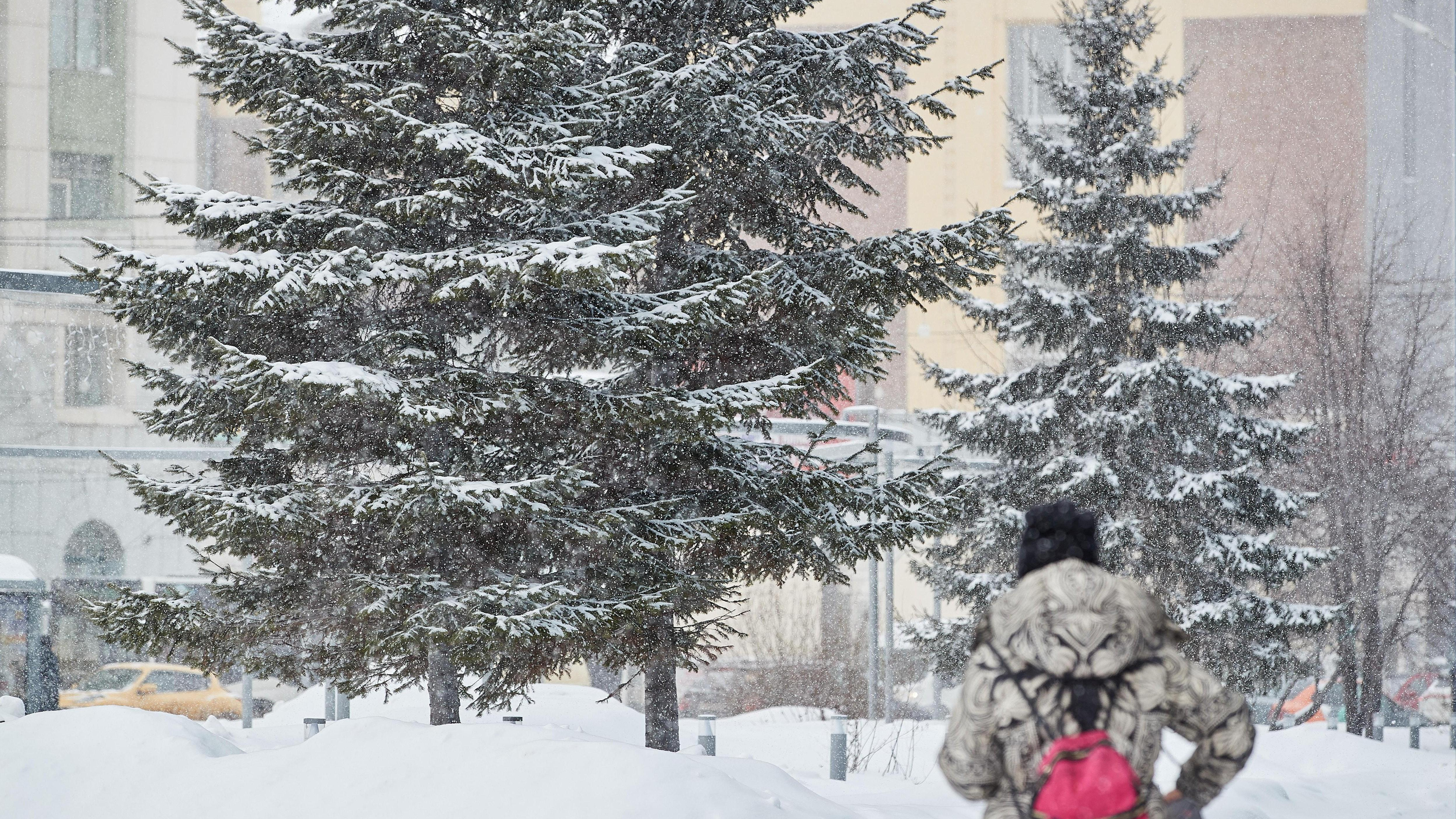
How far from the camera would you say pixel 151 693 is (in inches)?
989

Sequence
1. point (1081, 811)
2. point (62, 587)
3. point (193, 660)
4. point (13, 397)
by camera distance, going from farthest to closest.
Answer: point (13, 397), point (62, 587), point (193, 660), point (1081, 811)

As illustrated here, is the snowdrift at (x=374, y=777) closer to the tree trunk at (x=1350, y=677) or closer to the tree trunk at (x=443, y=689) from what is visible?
the tree trunk at (x=443, y=689)

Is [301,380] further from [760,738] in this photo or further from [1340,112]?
[1340,112]

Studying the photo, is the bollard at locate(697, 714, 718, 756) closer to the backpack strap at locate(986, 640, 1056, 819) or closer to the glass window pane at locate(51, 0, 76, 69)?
the backpack strap at locate(986, 640, 1056, 819)

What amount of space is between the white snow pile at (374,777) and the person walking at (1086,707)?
3.26 metres

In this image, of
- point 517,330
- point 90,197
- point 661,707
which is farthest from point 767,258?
point 90,197

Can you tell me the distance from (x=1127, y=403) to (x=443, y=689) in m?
9.02

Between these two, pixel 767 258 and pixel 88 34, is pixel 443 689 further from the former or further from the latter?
pixel 88 34

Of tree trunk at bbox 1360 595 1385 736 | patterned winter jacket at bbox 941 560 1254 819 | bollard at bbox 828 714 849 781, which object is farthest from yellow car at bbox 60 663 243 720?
patterned winter jacket at bbox 941 560 1254 819

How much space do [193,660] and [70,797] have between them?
2180 mm

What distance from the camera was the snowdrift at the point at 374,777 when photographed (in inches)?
247

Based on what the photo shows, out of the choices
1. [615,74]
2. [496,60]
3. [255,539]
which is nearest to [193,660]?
[255,539]

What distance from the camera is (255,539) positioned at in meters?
8.62

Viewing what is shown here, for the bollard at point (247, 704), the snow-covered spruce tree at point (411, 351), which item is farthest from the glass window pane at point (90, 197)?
the snow-covered spruce tree at point (411, 351)
